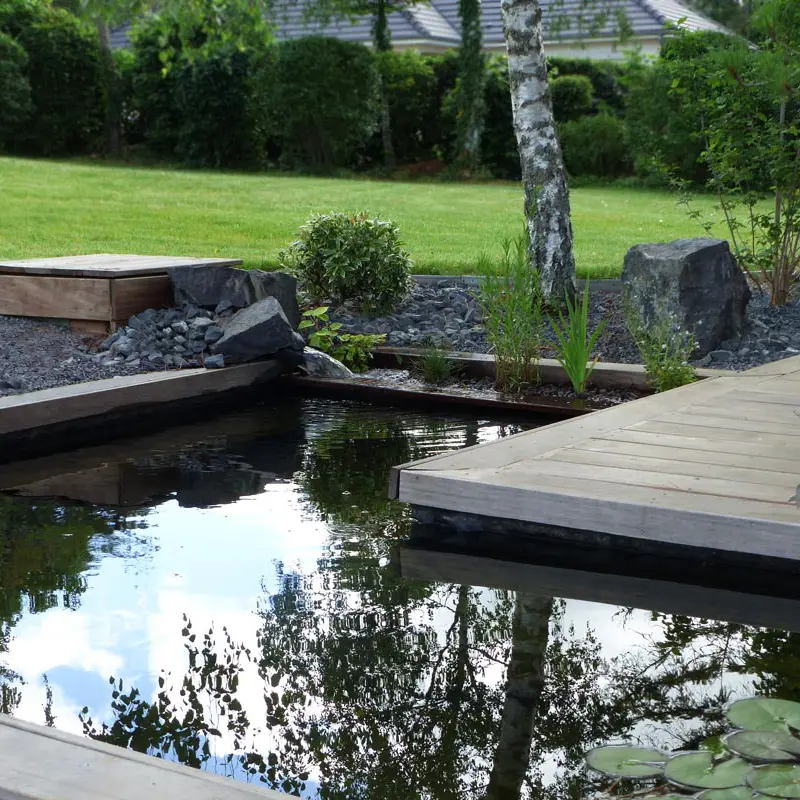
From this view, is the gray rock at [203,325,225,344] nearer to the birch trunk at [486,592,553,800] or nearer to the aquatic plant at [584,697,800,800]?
the birch trunk at [486,592,553,800]

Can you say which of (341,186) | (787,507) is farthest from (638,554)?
(341,186)

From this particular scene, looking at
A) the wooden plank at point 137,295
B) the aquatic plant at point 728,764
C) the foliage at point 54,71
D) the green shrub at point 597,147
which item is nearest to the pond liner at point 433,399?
the wooden plank at point 137,295

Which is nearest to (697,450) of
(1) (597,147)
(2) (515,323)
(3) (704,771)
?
(3) (704,771)

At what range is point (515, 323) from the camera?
5.56 m

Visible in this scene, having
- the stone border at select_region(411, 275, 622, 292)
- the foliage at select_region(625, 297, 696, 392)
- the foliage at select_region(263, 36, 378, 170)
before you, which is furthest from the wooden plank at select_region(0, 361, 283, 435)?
the foliage at select_region(263, 36, 378, 170)

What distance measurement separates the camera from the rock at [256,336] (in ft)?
18.9

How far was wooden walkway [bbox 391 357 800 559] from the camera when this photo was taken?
3031 mm

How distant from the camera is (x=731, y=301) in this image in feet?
20.2

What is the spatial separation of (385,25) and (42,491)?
1762cm

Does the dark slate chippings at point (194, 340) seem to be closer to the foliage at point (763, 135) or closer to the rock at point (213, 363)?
the rock at point (213, 363)

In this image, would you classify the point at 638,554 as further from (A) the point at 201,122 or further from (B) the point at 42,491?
(A) the point at 201,122

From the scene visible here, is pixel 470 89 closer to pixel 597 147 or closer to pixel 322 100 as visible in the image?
pixel 597 147

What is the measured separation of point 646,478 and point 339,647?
1.16 meters

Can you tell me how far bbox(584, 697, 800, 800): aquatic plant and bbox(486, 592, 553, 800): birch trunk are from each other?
6.1 inches
